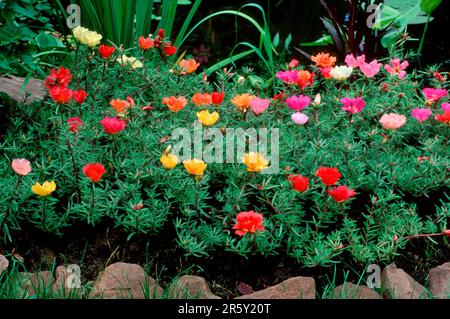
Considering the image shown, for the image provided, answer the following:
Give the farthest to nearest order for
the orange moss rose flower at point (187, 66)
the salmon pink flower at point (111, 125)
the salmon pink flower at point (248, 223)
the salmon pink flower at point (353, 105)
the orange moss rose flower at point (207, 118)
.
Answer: the orange moss rose flower at point (187, 66) → the salmon pink flower at point (353, 105) → the orange moss rose flower at point (207, 118) → the salmon pink flower at point (111, 125) → the salmon pink flower at point (248, 223)

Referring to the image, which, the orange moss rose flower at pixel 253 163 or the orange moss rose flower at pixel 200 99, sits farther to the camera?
the orange moss rose flower at pixel 200 99

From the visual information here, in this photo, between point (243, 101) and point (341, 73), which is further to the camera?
point (341, 73)

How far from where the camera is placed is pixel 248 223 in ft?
6.70

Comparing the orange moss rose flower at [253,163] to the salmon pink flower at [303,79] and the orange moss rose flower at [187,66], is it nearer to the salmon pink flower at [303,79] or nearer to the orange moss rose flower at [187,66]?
the salmon pink flower at [303,79]

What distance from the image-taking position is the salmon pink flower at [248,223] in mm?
2033

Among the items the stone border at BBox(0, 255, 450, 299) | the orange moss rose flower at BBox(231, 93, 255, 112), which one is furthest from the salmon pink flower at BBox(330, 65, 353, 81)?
the stone border at BBox(0, 255, 450, 299)

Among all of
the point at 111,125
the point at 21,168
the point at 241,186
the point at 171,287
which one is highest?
the point at 111,125

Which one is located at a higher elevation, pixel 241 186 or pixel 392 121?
pixel 392 121

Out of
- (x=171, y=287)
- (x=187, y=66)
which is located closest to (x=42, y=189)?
(x=171, y=287)

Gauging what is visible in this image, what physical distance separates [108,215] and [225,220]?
426mm

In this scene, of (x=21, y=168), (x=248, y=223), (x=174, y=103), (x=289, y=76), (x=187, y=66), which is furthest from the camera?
(x=187, y=66)

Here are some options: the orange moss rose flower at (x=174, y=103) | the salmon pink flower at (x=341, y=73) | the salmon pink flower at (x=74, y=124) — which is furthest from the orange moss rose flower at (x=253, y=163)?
the salmon pink flower at (x=341, y=73)

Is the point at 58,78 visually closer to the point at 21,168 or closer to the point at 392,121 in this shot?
the point at 21,168

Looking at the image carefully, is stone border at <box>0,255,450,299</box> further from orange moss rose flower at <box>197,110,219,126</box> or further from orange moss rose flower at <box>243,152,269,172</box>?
orange moss rose flower at <box>197,110,219,126</box>
